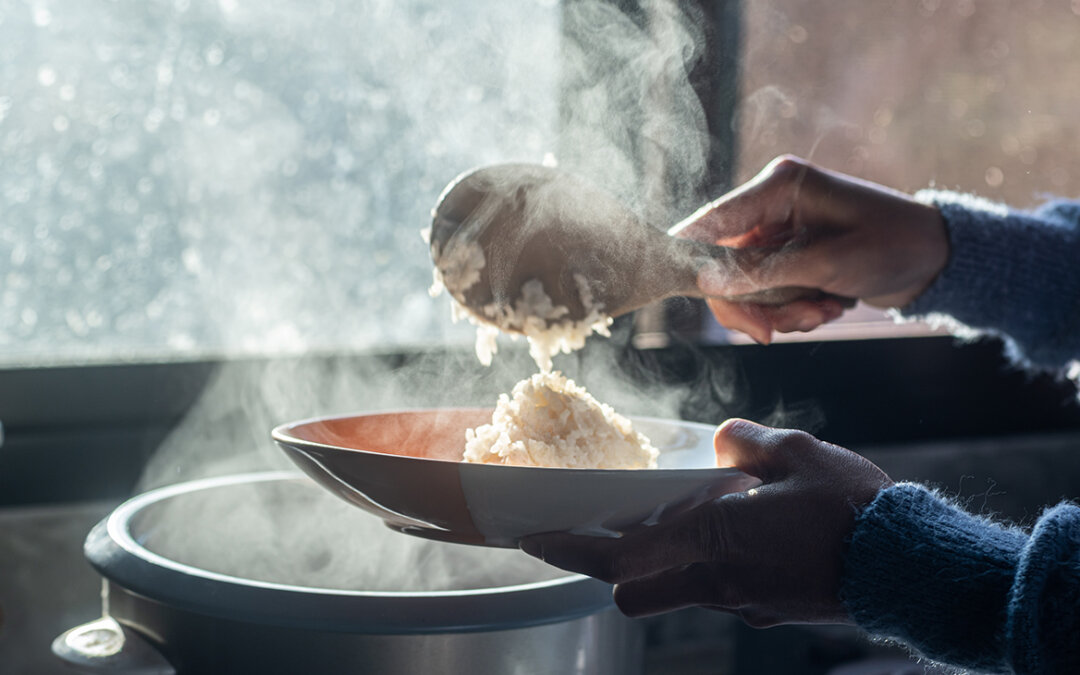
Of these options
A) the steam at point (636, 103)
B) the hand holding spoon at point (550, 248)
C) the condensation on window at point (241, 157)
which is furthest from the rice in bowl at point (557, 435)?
the steam at point (636, 103)

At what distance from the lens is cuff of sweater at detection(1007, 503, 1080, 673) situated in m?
0.58

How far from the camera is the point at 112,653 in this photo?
63 centimetres

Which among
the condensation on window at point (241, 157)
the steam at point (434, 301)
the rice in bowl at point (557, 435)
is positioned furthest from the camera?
the condensation on window at point (241, 157)

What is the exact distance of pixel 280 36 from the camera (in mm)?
1199

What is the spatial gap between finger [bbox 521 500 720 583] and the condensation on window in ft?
2.37

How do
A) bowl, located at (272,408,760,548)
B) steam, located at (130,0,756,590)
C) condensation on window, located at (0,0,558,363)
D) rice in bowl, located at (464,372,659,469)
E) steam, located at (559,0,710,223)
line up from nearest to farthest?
bowl, located at (272,408,760,548) < rice in bowl, located at (464,372,659,469) < steam, located at (130,0,756,590) < condensation on window, located at (0,0,558,363) < steam, located at (559,0,710,223)

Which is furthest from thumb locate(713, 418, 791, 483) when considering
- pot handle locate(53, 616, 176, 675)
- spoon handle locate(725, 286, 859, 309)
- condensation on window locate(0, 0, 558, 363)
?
condensation on window locate(0, 0, 558, 363)

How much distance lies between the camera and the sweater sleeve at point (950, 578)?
0.61 metres

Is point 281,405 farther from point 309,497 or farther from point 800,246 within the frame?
point 800,246

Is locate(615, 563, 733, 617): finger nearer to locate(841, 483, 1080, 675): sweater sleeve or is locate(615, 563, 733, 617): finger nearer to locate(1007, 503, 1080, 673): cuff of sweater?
locate(841, 483, 1080, 675): sweater sleeve

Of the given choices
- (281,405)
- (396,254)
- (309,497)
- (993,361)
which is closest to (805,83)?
(993,361)

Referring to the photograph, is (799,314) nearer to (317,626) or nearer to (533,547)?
(533,547)

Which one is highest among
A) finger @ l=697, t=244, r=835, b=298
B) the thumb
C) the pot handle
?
finger @ l=697, t=244, r=835, b=298

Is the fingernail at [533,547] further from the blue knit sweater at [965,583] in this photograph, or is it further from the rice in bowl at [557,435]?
the blue knit sweater at [965,583]
